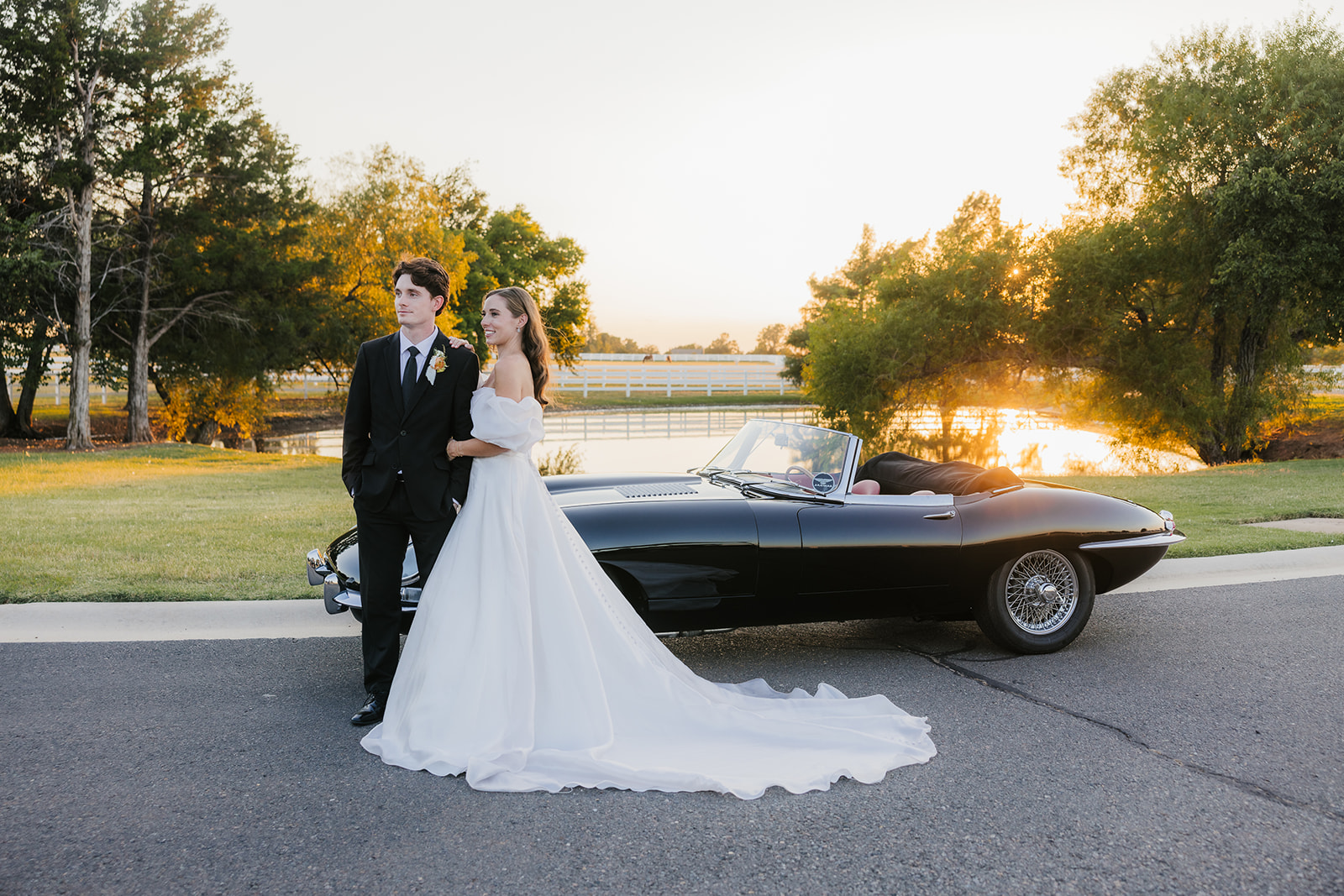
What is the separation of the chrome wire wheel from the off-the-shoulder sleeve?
2.88m

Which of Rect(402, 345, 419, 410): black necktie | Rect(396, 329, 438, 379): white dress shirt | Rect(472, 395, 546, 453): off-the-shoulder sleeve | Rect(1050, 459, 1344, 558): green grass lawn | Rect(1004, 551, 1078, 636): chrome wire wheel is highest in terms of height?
Rect(396, 329, 438, 379): white dress shirt

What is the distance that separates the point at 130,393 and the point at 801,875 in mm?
24581

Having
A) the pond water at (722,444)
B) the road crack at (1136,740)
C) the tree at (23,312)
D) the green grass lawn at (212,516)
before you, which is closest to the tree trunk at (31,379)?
the tree at (23,312)

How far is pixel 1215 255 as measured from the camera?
2066 cm

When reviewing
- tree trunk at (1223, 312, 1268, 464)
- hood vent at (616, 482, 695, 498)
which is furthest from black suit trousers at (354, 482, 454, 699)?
tree trunk at (1223, 312, 1268, 464)

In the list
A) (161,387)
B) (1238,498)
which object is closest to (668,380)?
(161,387)

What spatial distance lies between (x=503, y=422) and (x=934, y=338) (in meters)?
21.1

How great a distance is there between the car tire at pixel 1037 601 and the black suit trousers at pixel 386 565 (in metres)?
2.99

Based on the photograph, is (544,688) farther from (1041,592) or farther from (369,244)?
(369,244)

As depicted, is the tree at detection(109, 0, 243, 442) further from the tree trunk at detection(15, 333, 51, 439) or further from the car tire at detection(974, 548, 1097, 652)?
the car tire at detection(974, 548, 1097, 652)

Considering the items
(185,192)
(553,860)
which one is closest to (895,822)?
(553,860)

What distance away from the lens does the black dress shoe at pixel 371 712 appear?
4.01m

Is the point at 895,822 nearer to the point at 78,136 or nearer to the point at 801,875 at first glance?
the point at 801,875

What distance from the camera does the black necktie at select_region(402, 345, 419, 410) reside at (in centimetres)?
397
